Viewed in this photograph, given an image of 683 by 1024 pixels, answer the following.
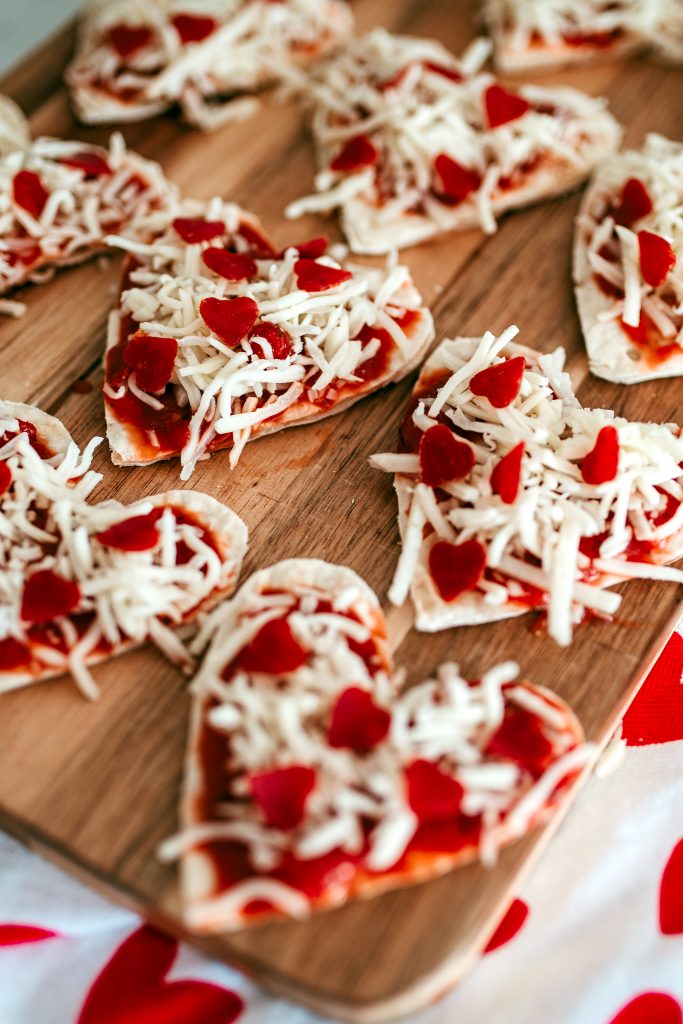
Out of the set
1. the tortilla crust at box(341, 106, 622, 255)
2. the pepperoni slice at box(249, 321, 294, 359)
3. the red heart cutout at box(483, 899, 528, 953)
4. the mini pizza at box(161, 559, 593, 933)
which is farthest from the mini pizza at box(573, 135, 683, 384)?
the red heart cutout at box(483, 899, 528, 953)

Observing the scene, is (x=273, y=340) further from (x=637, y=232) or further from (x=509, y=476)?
(x=637, y=232)

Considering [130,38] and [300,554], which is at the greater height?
[130,38]

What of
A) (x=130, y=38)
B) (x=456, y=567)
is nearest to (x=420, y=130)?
(x=130, y=38)

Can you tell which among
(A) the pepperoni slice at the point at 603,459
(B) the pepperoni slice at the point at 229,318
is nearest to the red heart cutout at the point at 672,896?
(A) the pepperoni slice at the point at 603,459

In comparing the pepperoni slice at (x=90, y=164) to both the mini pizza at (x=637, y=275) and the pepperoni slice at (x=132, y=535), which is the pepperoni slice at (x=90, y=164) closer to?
the pepperoni slice at (x=132, y=535)

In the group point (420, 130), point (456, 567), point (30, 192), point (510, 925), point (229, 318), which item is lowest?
point (510, 925)
